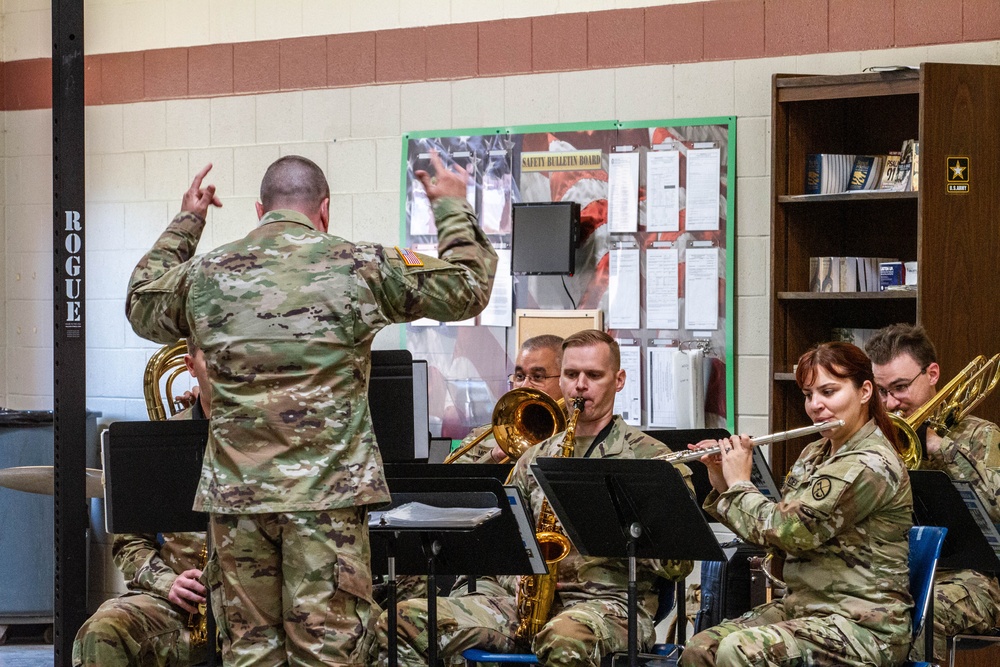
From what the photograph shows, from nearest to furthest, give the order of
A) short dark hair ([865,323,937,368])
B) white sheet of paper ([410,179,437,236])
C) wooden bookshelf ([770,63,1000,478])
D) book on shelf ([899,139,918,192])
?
short dark hair ([865,323,937,368]) → wooden bookshelf ([770,63,1000,478]) → book on shelf ([899,139,918,192]) → white sheet of paper ([410,179,437,236])

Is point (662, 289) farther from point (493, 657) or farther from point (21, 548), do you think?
point (21, 548)

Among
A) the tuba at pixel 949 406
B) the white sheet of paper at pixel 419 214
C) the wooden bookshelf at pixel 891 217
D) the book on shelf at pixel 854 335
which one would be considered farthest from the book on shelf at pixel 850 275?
the white sheet of paper at pixel 419 214

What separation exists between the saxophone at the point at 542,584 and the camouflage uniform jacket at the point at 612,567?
0.15 feet

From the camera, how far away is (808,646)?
3.17 meters

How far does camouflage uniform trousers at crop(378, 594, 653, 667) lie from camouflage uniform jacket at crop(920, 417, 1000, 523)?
111cm

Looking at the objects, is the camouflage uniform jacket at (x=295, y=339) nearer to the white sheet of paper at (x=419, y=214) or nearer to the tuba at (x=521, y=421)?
the tuba at (x=521, y=421)

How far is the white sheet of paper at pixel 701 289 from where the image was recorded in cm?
518

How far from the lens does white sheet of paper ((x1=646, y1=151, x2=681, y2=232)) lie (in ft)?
17.2

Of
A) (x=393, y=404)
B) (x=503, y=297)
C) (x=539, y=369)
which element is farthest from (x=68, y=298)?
(x=503, y=297)

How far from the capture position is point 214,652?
3467 millimetres

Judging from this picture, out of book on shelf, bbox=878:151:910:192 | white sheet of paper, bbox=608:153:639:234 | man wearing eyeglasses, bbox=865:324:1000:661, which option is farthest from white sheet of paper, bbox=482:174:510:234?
man wearing eyeglasses, bbox=865:324:1000:661

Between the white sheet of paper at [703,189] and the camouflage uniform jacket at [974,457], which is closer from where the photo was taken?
the camouflage uniform jacket at [974,457]

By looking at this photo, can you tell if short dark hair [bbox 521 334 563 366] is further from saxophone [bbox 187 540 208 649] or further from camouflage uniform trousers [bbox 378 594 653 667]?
saxophone [bbox 187 540 208 649]

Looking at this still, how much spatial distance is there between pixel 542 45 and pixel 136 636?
2982 millimetres
